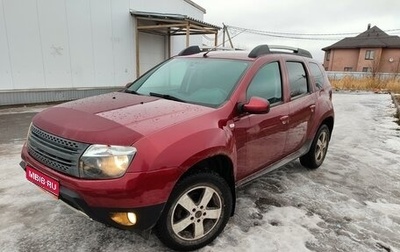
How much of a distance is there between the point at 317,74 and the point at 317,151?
3.86 feet

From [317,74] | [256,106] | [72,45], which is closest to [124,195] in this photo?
[256,106]

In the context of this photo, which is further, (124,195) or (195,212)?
(195,212)

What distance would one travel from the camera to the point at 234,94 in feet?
9.64

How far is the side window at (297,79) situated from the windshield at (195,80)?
879 mm

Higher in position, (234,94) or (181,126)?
(234,94)

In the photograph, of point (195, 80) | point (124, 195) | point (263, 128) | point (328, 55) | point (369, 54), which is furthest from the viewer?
point (328, 55)

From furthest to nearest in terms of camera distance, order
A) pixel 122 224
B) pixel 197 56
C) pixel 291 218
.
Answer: pixel 197 56 < pixel 291 218 < pixel 122 224

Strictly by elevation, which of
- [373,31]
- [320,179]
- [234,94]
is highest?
[373,31]

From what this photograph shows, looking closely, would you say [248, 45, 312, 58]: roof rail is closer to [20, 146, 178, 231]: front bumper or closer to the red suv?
the red suv

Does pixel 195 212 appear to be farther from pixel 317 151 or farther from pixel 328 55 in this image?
pixel 328 55

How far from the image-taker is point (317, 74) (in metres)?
4.71

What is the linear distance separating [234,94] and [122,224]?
152cm

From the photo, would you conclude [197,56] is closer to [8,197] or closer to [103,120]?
[103,120]

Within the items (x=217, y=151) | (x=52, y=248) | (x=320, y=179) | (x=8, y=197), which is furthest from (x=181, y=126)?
(x=320, y=179)
